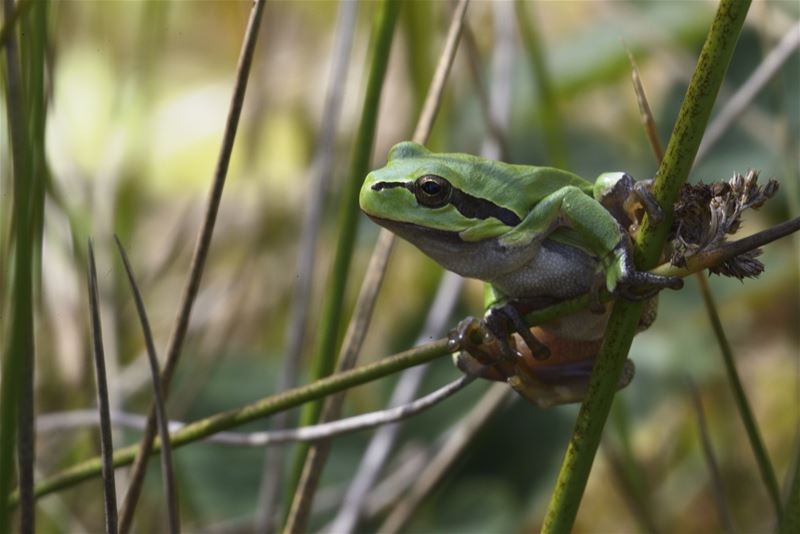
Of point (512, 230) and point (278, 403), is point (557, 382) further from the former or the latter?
point (278, 403)

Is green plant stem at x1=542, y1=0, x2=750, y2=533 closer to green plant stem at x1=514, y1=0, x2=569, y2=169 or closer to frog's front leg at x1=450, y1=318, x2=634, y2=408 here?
frog's front leg at x1=450, y1=318, x2=634, y2=408

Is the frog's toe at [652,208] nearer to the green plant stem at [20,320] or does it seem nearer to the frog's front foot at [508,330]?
the frog's front foot at [508,330]

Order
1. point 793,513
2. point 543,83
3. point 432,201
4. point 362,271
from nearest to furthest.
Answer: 1. point 793,513
2. point 432,201
3. point 543,83
4. point 362,271

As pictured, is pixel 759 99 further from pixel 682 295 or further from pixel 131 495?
pixel 131 495

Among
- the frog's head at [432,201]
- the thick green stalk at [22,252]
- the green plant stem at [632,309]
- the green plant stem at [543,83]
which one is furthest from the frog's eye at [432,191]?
the green plant stem at [543,83]

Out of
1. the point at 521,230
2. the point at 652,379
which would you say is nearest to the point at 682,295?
the point at 652,379

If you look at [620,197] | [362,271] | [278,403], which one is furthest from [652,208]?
[362,271]
